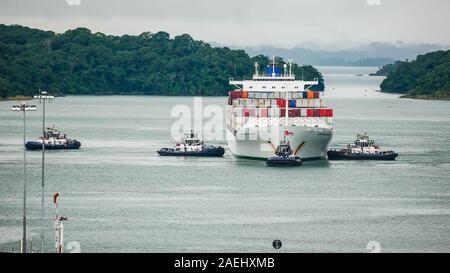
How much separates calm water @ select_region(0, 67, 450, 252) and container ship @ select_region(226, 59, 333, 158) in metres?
0.89

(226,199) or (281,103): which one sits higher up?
(281,103)

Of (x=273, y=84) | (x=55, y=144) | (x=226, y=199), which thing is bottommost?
(x=226, y=199)

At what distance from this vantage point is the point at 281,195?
31.2 m

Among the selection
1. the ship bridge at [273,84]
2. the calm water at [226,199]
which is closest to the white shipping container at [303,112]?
the ship bridge at [273,84]

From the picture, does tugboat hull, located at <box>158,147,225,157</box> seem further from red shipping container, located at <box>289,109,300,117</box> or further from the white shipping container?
the white shipping container

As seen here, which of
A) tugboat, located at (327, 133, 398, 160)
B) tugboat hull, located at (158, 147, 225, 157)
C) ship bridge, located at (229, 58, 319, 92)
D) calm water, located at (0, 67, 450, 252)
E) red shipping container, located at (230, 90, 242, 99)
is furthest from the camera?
red shipping container, located at (230, 90, 242, 99)

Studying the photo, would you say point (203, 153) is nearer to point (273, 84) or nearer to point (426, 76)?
point (273, 84)

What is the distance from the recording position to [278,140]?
42.5m

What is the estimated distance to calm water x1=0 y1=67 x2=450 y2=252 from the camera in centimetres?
2105

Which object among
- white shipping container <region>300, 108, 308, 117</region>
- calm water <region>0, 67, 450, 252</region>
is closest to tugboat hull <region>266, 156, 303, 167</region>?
calm water <region>0, 67, 450, 252</region>

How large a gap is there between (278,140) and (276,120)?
7.15 ft

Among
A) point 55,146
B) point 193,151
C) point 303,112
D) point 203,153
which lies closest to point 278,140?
point 303,112

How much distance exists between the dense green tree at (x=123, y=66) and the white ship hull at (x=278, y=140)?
54.5 metres
